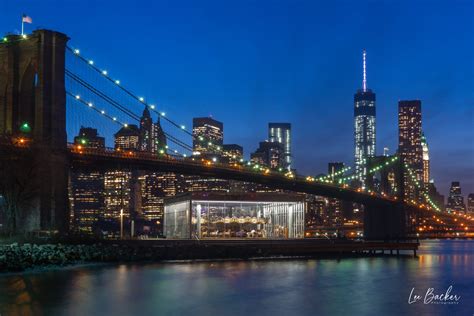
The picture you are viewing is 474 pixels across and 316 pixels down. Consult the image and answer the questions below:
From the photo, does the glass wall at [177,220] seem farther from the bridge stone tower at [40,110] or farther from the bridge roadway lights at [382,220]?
the bridge roadway lights at [382,220]

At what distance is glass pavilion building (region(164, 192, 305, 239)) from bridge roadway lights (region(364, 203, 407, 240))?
30.5m

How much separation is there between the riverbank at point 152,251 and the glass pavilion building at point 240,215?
12880mm

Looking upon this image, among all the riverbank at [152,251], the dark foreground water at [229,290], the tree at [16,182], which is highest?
the tree at [16,182]

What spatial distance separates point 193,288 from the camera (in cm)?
3872

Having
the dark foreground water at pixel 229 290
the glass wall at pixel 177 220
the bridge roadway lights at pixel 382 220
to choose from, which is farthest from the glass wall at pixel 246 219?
the bridge roadway lights at pixel 382 220

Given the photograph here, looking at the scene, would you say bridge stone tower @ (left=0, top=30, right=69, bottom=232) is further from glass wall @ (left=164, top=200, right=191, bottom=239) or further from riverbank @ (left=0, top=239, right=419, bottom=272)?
glass wall @ (left=164, top=200, right=191, bottom=239)

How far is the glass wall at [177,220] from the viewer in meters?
86.4

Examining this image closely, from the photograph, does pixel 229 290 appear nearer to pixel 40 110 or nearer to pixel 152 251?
pixel 152 251

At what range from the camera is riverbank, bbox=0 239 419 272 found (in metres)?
46.8

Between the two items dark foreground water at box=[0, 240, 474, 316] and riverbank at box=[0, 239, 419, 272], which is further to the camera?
riverbank at box=[0, 239, 419, 272]

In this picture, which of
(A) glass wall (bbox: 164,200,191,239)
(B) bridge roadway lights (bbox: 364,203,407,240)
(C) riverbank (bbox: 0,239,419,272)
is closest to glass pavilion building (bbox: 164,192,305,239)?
(A) glass wall (bbox: 164,200,191,239)

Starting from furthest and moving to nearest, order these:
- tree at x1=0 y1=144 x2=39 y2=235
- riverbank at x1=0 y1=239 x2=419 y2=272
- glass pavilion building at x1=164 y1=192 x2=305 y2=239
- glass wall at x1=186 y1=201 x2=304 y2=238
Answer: glass wall at x1=186 y1=201 x2=304 y2=238 → glass pavilion building at x1=164 y1=192 x2=305 y2=239 → tree at x1=0 y1=144 x2=39 y2=235 → riverbank at x1=0 y1=239 x2=419 y2=272

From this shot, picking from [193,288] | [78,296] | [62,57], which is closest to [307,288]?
[193,288]

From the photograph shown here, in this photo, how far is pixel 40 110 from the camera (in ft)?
215
